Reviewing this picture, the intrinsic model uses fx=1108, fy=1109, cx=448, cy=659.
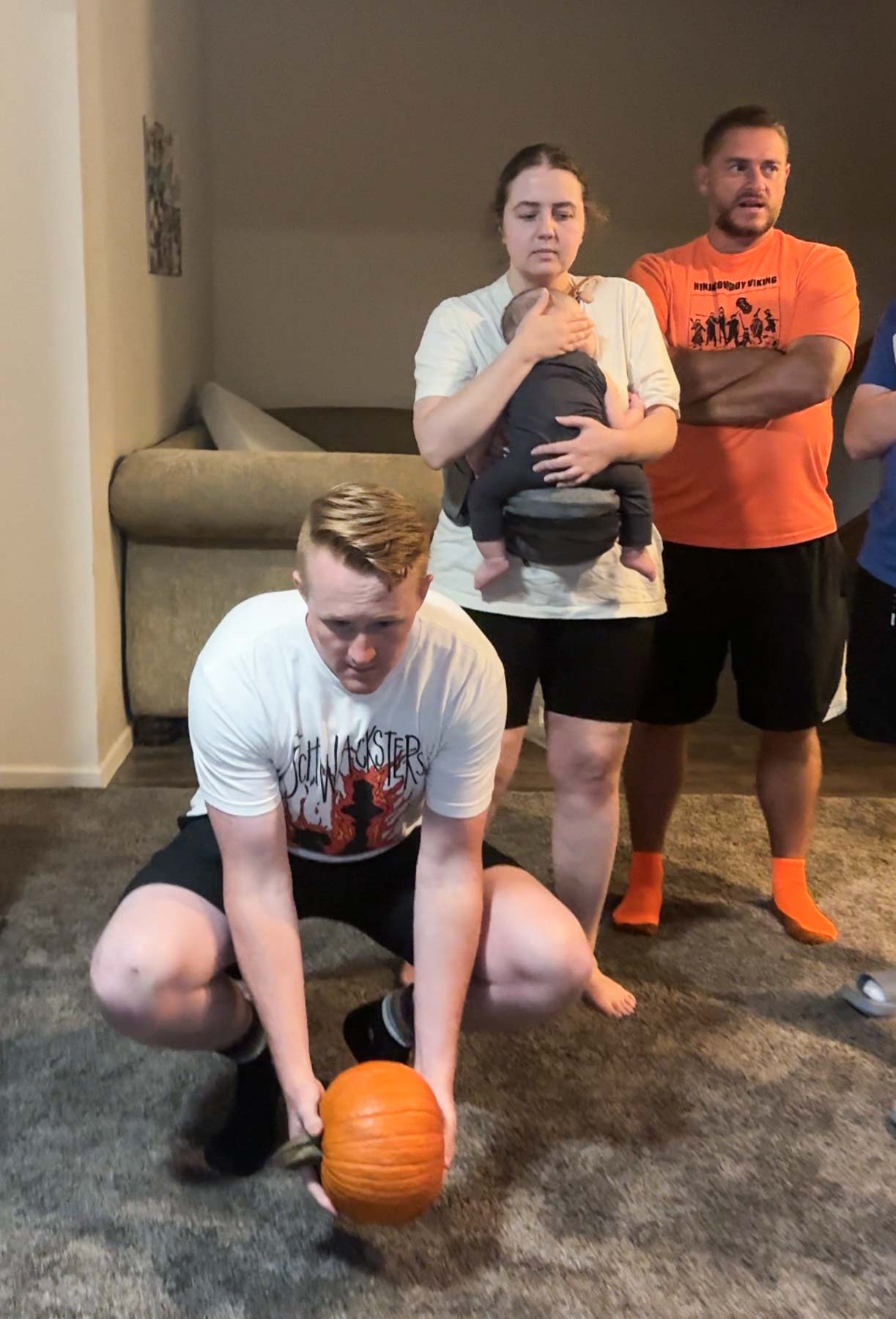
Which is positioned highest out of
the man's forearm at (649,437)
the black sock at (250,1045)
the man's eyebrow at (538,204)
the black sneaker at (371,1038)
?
the man's eyebrow at (538,204)

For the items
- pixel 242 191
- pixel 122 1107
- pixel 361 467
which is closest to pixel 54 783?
pixel 361 467

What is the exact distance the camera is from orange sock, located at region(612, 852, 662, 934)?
2066mm

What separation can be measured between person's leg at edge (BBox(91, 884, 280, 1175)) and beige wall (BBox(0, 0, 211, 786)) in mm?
1408

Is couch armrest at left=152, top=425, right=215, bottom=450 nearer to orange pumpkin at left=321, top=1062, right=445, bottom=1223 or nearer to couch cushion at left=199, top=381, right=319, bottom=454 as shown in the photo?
couch cushion at left=199, top=381, right=319, bottom=454

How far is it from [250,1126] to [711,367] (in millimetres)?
1349

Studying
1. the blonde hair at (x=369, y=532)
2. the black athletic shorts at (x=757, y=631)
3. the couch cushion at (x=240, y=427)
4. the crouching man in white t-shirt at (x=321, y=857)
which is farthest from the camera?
the couch cushion at (x=240, y=427)

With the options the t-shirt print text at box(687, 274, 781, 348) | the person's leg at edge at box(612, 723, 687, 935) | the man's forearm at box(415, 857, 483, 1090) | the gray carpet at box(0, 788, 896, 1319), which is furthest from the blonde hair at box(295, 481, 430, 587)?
the person's leg at edge at box(612, 723, 687, 935)

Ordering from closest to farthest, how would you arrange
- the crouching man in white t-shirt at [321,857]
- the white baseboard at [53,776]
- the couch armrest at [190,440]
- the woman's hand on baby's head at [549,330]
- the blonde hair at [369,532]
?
1. the blonde hair at [369,532]
2. the crouching man in white t-shirt at [321,857]
3. the woman's hand on baby's head at [549,330]
4. the white baseboard at [53,776]
5. the couch armrest at [190,440]

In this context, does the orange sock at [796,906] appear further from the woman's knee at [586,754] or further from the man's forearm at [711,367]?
the man's forearm at [711,367]

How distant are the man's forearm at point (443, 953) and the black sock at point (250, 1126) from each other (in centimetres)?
24

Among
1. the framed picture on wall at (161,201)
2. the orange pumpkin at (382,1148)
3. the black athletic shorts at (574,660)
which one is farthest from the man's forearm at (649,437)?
the framed picture on wall at (161,201)

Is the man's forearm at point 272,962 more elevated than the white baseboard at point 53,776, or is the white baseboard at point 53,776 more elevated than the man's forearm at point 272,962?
the man's forearm at point 272,962

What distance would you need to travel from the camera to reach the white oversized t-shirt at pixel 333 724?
1251 millimetres

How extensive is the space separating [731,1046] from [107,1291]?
95 centimetres
